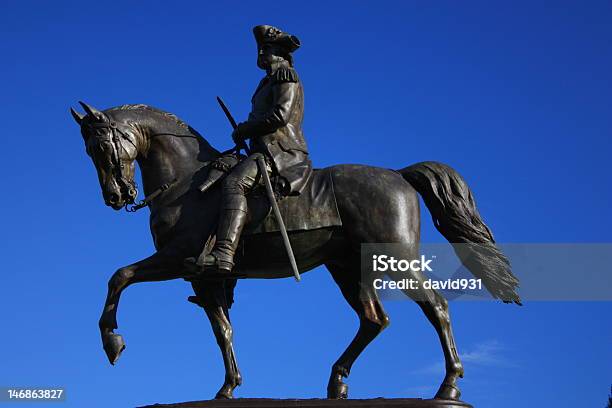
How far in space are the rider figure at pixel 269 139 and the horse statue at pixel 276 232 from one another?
33 centimetres

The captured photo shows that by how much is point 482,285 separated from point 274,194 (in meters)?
2.54

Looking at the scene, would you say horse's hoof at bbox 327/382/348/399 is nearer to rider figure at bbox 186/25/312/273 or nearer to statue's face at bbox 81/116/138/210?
rider figure at bbox 186/25/312/273

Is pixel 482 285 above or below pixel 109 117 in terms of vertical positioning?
below

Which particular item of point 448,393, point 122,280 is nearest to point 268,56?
point 122,280

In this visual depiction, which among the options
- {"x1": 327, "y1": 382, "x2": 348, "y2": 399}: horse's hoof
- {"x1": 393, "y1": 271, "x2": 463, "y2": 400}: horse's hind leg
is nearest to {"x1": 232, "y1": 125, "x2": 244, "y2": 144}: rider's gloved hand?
{"x1": 393, "y1": 271, "x2": 463, "y2": 400}: horse's hind leg

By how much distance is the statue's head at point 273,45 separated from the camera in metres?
11.2

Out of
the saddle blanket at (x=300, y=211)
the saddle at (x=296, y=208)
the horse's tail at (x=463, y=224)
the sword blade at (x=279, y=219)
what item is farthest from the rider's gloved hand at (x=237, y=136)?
the horse's tail at (x=463, y=224)

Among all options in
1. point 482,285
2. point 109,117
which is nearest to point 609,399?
point 482,285

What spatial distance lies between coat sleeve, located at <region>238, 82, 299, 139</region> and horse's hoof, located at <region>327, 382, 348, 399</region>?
9.84 feet

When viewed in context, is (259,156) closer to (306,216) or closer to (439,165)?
(306,216)

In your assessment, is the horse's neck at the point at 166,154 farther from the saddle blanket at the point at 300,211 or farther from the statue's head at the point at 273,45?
the statue's head at the point at 273,45

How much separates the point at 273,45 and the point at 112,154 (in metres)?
2.40

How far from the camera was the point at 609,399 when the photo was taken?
29.4 metres

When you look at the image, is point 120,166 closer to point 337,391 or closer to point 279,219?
point 279,219
